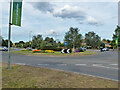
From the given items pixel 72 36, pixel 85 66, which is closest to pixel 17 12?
pixel 85 66

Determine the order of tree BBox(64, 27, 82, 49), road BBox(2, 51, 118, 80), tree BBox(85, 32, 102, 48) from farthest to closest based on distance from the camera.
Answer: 1. tree BBox(85, 32, 102, 48)
2. tree BBox(64, 27, 82, 49)
3. road BBox(2, 51, 118, 80)

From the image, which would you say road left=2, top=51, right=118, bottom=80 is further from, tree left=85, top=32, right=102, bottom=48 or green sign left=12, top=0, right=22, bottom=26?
tree left=85, top=32, right=102, bottom=48

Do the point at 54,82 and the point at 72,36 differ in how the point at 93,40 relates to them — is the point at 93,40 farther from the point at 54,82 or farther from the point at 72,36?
the point at 54,82

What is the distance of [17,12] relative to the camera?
6.91 m

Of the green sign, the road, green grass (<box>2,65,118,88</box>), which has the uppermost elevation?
the green sign

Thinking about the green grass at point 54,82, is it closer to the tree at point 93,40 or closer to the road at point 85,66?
the road at point 85,66

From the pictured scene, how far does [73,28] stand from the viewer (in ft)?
115

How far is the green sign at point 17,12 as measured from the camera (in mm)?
6779

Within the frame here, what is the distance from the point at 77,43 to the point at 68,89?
3267cm

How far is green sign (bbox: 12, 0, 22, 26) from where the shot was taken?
22.2 feet

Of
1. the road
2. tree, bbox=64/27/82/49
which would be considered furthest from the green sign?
tree, bbox=64/27/82/49

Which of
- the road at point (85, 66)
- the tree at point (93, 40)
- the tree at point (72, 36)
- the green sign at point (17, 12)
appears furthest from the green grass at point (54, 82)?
the tree at point (93, 40)

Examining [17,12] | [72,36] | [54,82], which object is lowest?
[54,82]

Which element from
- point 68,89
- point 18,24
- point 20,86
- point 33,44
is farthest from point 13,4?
point 33,44
